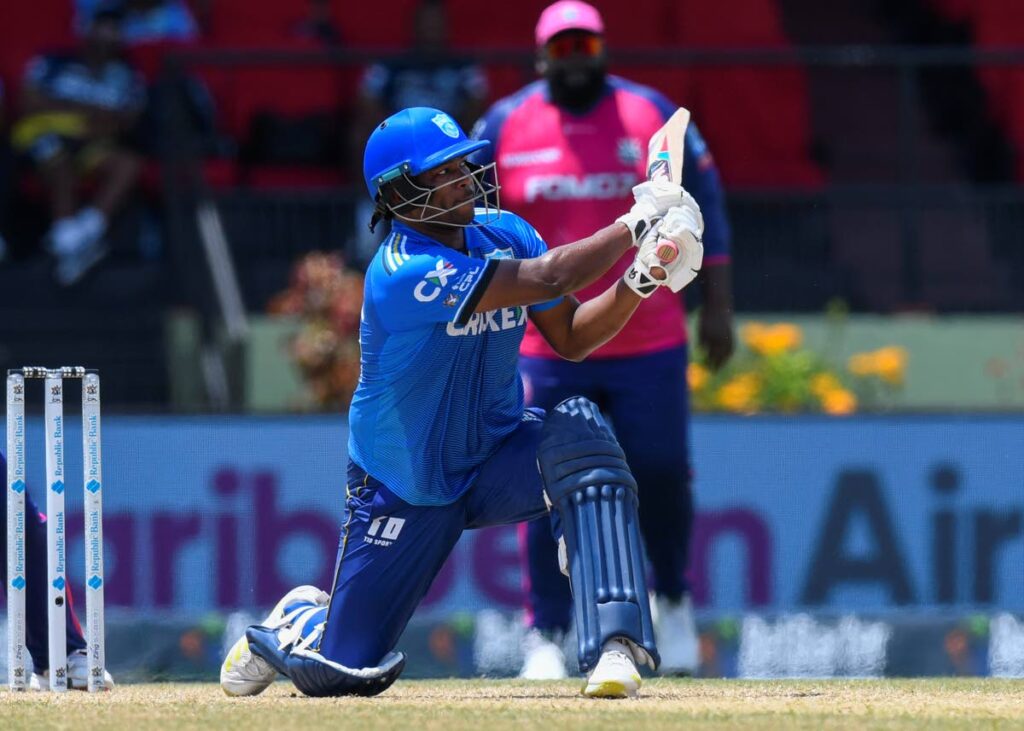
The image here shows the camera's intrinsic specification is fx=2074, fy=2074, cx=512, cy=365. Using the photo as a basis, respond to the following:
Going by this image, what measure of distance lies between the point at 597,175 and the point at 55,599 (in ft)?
7.95

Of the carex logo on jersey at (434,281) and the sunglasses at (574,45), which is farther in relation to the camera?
the sunglasses at (574,45)

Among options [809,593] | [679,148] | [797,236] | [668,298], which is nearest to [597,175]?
[668,298]

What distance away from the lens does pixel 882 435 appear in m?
8.10

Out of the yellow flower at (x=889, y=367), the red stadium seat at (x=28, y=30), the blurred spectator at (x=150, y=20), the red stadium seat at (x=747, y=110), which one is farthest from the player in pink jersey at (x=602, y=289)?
the red stadium seat at (x=28, y=30)

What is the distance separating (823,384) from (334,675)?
194 inches

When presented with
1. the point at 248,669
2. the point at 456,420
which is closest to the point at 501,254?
the point at 456,420

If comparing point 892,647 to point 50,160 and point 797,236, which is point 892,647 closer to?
point 797,236

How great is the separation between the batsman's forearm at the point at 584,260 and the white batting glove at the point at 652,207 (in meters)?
0.03

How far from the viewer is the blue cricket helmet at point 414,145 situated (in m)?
5.59

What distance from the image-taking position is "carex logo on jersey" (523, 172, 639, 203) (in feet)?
23.0

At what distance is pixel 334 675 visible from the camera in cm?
565

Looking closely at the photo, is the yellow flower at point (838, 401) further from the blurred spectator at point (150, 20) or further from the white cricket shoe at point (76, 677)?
the white cricket shoe at point (76, 677)

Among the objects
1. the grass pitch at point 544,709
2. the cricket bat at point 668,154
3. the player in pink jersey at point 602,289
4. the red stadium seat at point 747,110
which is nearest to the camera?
the grass pitch at point 544,709

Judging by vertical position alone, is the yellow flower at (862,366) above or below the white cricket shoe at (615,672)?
above
